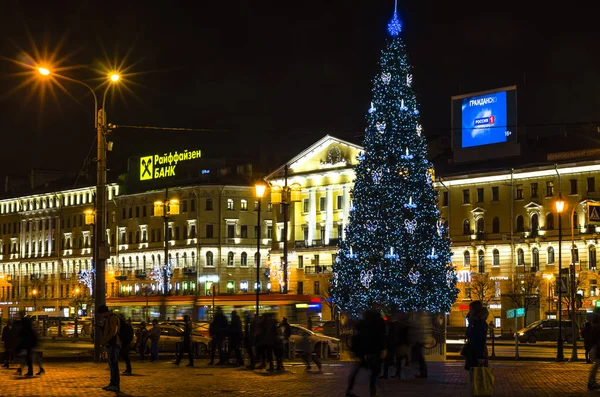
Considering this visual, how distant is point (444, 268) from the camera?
183 feet

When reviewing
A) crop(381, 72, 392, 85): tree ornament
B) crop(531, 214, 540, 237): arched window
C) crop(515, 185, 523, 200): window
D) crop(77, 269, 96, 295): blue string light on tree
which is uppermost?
crop(381, 72, 392, 85): tree ornament

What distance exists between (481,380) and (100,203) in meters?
18.8

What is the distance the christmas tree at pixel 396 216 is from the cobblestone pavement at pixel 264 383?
2105 centimetres

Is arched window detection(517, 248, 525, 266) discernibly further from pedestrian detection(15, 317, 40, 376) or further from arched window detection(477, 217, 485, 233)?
pedestrian detection(15, 317, 40, 376)

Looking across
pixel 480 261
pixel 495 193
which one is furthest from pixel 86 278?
pixel 495 193

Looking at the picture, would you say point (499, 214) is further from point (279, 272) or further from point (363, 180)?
point (363, 180)

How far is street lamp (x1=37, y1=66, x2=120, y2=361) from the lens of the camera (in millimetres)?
35250

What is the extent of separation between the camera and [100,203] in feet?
120

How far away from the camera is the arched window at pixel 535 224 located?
9594cm

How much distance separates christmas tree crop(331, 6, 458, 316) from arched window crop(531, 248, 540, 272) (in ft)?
135

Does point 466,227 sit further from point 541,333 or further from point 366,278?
point 366,278

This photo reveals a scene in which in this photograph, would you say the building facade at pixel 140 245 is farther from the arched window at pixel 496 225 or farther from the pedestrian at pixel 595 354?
the pedestrian at pixel 595 354

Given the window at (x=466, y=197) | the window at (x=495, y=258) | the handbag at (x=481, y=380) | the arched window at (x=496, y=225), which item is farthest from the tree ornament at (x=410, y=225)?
the window at (x=466, y=197)

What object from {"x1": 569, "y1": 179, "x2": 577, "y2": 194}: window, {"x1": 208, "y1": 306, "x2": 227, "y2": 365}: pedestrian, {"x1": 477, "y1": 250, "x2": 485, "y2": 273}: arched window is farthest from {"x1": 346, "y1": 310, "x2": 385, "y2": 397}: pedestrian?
{"x1": 477, "y1": 250, "x2": 485, "y2": 273}: arched window
